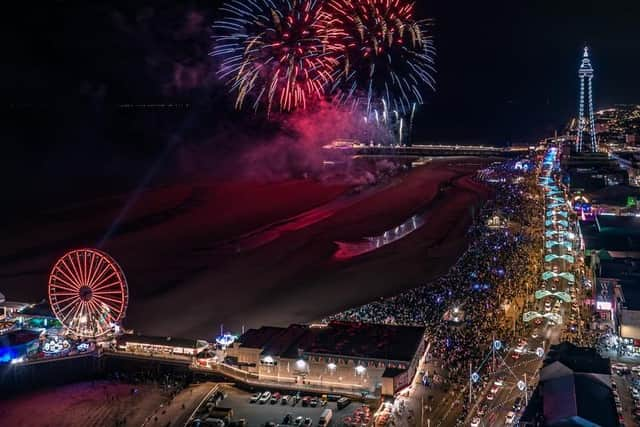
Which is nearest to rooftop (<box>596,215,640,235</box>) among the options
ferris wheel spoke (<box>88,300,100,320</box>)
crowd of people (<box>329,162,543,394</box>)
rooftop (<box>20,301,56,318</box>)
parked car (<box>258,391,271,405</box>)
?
crowd of people (<box>329,162,543,394</box>)

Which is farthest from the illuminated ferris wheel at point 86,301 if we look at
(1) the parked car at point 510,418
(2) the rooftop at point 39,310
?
(1) the parked car at point 510,418

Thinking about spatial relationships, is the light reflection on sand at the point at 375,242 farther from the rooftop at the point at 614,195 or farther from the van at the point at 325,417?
the van at the point at 325,417

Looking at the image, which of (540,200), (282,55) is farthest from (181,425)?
(540,200)

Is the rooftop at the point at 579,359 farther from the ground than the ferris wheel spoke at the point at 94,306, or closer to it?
closer to it

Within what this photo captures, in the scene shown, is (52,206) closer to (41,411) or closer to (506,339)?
(41,411)

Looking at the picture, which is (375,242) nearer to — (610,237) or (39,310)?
(610,237)

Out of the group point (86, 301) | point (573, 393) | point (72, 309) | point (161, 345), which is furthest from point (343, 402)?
point (72, 309)
